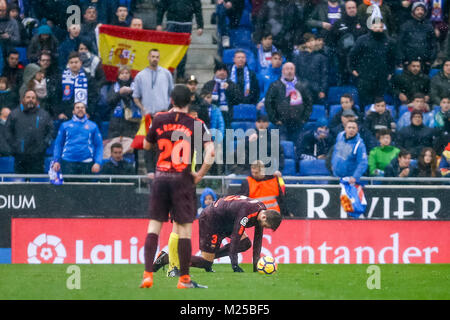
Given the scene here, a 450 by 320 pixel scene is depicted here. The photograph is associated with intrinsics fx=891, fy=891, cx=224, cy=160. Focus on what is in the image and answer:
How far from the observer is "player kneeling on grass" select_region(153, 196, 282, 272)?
11.5 metres

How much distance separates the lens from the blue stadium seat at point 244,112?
17.5 meters

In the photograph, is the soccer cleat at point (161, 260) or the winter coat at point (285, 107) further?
the winter coat at point (285, 107)

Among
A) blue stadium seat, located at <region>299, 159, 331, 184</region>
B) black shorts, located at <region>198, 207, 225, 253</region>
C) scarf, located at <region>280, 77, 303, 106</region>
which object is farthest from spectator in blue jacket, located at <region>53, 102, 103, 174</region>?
black shorts, located at <region>198, 207, 225, 253</region>

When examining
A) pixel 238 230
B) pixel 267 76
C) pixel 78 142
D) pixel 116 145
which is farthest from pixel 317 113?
pixel 238 230

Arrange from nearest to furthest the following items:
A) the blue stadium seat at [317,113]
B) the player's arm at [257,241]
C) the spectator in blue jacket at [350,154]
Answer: the player's arm at [257,241], the spectator in blue jacket at [350,154], the blue stadium seat at [317,113]

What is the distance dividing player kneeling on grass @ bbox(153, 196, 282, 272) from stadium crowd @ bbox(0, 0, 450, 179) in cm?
353

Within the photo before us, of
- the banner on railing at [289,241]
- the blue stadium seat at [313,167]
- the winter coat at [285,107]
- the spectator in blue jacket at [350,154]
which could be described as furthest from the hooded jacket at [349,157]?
the winter coat at [285,107]

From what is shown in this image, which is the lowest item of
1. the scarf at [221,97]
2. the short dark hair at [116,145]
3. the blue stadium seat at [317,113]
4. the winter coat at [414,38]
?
the short dark hair at [116,145]

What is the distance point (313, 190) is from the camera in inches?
606

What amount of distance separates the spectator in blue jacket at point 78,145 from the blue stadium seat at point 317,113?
4.62 m

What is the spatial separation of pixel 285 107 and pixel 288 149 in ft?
2.61

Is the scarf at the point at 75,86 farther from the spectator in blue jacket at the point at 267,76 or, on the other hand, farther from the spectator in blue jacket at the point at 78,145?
the spectator in blue jacket at the point at 267,76

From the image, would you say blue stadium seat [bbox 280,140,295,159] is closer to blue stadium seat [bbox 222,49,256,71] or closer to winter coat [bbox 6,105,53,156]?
blue stadium seat [bbox 222,49,256,71]

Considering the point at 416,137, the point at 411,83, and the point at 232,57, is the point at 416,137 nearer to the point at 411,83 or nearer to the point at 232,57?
the point at 411,83
